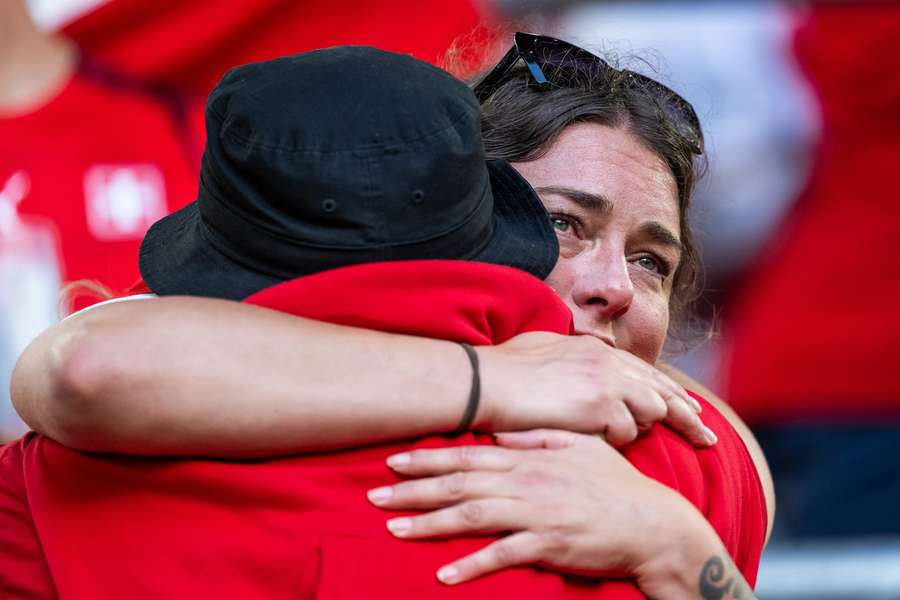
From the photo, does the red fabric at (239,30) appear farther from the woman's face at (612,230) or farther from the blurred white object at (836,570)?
the blurred white object at (836,570)

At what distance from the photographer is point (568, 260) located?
1732mm

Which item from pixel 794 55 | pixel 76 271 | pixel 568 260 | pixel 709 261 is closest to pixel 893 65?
pixel 794 55

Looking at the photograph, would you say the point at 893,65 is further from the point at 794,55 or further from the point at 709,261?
the point at 709,261

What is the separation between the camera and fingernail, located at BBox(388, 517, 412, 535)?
1.23 m

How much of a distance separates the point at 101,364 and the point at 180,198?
6.66 feet

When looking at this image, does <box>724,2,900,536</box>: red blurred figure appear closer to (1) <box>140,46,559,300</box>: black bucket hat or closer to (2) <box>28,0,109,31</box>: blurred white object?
(2) <box>28,0,109,31</box>: blurred white object

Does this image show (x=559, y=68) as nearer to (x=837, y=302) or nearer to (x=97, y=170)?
(x=97, y=170)

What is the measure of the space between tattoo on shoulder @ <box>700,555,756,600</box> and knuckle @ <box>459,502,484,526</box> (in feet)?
1.01

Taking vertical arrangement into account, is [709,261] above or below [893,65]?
below

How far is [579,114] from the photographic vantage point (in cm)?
186

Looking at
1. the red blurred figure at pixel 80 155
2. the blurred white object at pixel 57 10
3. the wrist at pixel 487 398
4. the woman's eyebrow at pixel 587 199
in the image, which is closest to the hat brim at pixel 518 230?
the wrist at pixel 487 398

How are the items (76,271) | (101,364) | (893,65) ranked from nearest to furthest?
→ 1. (101,364)
2. (76,271)
3. (893,65)

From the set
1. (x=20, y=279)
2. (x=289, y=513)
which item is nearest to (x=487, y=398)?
(x=289, y=513)

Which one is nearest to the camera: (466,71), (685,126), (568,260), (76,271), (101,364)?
(101,364)
